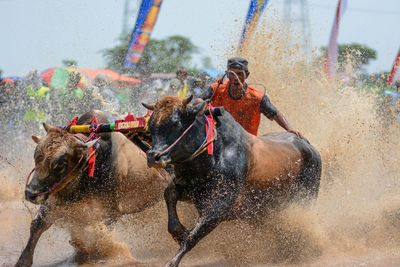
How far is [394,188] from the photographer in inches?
348

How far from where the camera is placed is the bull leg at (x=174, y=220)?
17.7ft

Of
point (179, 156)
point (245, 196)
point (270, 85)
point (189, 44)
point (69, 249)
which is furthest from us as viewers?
point (189, 44)

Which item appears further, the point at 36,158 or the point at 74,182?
the point at 74,182

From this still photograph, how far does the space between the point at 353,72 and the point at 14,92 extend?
6132mm

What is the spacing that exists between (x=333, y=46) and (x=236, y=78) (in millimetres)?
7003

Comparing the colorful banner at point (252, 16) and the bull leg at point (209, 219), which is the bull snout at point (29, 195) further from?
the colorful banner at point (252, 16)

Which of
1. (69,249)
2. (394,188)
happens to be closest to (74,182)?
(69,249)

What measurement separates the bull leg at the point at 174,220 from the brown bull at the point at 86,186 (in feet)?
2.42

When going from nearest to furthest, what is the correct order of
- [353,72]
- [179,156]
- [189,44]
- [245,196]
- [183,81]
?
[179,156] < [245,196] < [183,81] < [353,72] < [189,44]

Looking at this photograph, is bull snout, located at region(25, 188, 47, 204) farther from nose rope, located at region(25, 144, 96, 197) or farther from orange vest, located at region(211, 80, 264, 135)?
orange vest, located at region(211, 80, 264, 135)

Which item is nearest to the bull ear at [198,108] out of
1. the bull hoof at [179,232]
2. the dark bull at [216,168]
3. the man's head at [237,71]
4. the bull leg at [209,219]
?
the dark bull at [216,168]

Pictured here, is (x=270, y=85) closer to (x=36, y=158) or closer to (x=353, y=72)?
(x=353, y=72)

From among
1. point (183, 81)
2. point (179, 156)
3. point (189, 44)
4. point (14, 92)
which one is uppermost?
point (179, 156)

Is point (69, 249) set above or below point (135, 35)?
below
